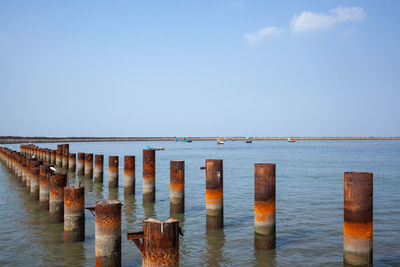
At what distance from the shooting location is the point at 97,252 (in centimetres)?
756

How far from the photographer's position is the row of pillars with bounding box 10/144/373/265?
7551mm

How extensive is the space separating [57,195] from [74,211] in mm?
2279

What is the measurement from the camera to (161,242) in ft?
17.3

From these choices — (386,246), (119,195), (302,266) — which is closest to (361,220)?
(302,266)

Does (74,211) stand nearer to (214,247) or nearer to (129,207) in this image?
(214,247)

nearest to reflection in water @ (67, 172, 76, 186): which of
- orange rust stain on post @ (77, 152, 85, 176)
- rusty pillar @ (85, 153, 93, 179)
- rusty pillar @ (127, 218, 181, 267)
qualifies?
orange rust stain on post @ (77, 152, 85, 176)

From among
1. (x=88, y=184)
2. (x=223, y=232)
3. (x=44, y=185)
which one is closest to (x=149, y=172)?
(x=44, y=185)

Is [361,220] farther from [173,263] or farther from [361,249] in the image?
[173,263]

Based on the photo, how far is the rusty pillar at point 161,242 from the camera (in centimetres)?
527

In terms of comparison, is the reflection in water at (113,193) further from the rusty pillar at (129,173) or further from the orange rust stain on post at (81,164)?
the orange rust stain on post at (81,164)

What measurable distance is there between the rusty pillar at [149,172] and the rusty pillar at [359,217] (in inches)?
350

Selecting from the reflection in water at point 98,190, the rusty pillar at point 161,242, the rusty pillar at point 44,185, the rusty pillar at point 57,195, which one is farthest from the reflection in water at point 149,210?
the rusty pillar at point 161,242

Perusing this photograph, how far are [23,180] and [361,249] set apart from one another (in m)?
19.2

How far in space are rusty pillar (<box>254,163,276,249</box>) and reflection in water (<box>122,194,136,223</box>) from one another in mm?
5486
